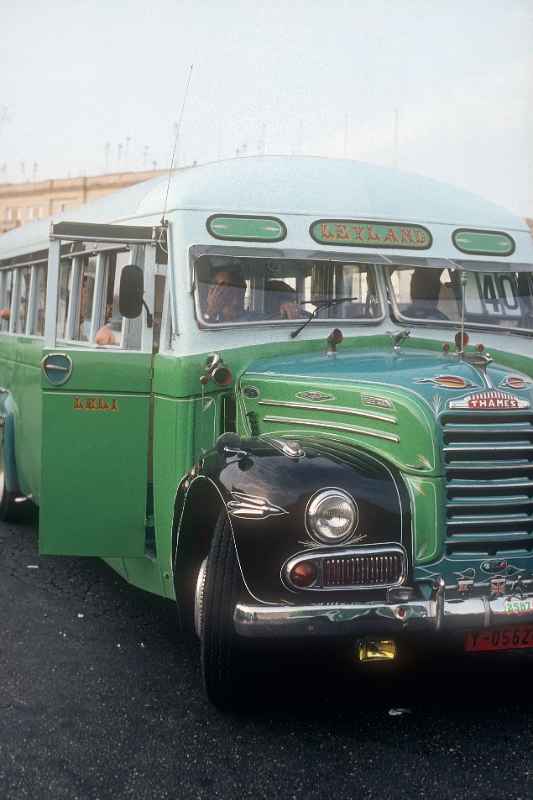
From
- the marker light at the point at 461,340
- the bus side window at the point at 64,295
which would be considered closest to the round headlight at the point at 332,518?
the marker light at the point at 461,340

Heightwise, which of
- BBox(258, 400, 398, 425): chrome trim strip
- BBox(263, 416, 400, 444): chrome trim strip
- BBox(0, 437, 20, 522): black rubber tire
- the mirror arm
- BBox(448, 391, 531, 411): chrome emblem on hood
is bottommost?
BBox(0, 437, 20, 522): black rubber tire

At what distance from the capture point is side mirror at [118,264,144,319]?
4.86 metres

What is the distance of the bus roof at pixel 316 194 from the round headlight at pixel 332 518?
→ 1.92 m

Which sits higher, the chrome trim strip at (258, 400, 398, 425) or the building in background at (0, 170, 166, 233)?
the building in background at (0, 170, 166, 233)

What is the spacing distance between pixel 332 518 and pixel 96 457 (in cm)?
174

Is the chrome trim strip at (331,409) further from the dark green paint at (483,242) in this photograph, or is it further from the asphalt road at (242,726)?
the dark green paint at (483,242)

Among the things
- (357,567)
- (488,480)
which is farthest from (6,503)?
(488,480)

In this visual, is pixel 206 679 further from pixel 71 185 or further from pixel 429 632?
pixel 71 185

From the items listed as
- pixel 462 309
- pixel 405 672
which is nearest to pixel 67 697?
pixel 405 672

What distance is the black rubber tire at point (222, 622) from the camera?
3.88m

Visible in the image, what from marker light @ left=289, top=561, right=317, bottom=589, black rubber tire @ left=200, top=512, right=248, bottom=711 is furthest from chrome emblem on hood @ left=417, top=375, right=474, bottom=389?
black rubber tire @ left=200, top=512, right=248, bottom=711

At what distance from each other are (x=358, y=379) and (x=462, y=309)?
1.01 m

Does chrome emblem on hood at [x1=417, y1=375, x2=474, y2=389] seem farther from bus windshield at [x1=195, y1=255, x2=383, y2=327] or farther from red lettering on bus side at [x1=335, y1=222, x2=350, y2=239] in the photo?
red lettering on bus side at [x1=335, y1=222, x2=350, y2=239]

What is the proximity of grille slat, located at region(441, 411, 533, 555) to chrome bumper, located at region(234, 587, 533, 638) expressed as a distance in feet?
0.85
